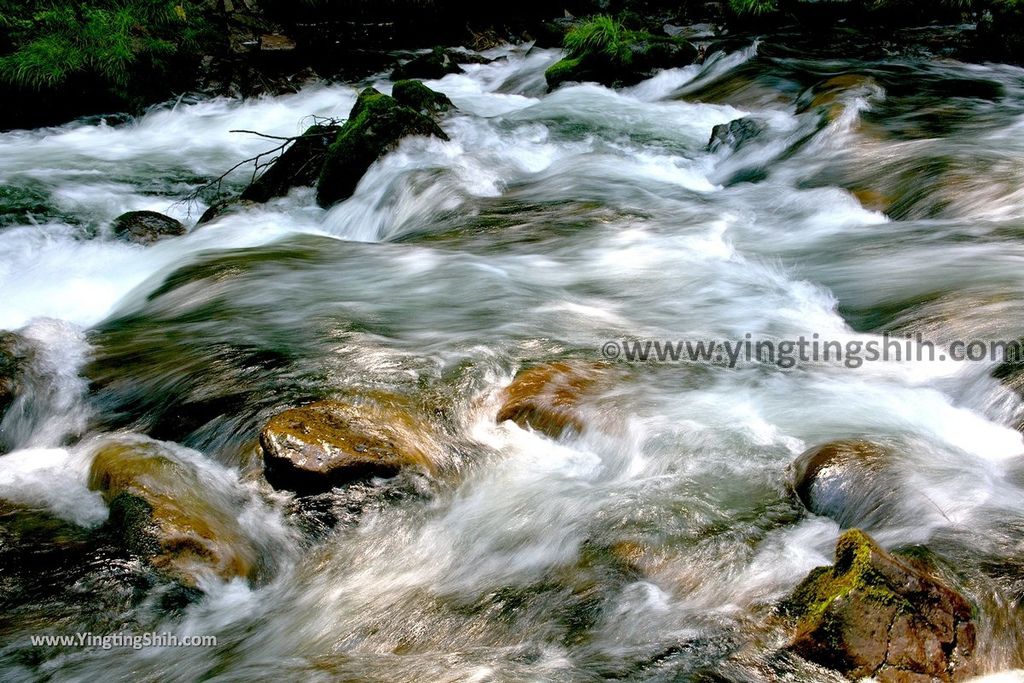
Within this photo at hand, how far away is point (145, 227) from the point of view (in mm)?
7352

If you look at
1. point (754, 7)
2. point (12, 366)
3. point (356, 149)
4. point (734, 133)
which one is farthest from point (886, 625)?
point (754, 7)

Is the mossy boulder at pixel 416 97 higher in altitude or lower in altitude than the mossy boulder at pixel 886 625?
higher

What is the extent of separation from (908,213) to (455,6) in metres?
11.7

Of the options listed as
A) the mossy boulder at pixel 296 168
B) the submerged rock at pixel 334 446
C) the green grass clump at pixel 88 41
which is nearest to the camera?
the submerged rock at pixel 334 446

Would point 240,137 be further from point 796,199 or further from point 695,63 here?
point 796,199

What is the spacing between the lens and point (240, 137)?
11070 mm

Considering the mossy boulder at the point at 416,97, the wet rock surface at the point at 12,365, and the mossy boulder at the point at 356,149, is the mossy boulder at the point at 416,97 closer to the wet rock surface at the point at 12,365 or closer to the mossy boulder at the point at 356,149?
the mossy boulder at the point at 356,149

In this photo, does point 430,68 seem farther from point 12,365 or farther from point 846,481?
point 846,481

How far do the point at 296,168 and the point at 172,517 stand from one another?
5849 mm

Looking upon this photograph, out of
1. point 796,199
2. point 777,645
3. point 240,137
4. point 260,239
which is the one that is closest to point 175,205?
point 260,239

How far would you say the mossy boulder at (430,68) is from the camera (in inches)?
537

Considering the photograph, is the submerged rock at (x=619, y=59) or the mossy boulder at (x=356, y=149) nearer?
the mossy boulder at (x=356, y=149)

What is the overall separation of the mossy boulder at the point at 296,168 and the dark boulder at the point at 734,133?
3.97 metres
